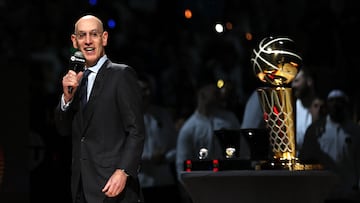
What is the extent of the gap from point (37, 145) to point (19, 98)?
1176mm

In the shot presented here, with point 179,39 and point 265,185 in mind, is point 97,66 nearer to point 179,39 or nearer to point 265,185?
point 265,185

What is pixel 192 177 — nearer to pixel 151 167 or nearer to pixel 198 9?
pixel 151 167

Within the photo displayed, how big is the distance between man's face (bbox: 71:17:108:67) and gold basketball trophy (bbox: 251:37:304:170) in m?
1.37

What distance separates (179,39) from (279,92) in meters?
6.16

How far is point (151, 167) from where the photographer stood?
9.73 metres

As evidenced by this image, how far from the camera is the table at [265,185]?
6348 millimetres

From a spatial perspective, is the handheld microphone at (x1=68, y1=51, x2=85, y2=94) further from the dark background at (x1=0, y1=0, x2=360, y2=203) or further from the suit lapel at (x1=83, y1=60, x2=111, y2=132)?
the dark background at (x1=0, y1=0, x2=360, y2=203)

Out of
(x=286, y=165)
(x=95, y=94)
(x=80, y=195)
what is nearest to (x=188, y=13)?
(x=286, y=165)

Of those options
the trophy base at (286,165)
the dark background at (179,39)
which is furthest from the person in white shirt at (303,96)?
the trophy base at (286,165)

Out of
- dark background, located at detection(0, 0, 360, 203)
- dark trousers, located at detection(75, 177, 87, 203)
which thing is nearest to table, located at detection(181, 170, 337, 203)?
dark trousers, located at detection(75, 177, 87, 203)

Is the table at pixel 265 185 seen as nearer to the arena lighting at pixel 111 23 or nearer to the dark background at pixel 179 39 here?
the dark background at pixel 179 39

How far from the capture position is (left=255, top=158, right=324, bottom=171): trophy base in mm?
6543

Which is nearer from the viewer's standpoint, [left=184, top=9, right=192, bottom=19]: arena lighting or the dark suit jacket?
the dark suit jacket

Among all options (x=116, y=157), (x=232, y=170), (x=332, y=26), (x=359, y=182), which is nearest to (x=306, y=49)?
(x=332, y=26)
